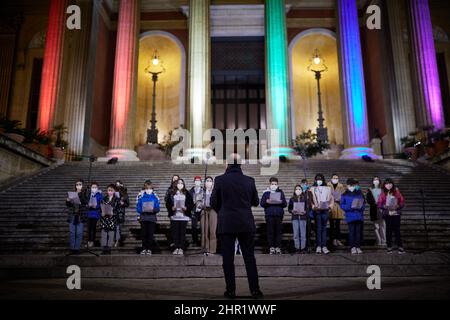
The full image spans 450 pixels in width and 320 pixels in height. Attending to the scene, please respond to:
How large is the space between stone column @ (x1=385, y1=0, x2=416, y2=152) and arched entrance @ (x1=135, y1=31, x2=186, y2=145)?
1185cm

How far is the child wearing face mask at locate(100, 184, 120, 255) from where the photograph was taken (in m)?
7.85

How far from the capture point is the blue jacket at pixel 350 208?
7.76 m

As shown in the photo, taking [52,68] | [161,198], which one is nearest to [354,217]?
[161,198]

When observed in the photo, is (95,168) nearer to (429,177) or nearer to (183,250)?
(183,250)

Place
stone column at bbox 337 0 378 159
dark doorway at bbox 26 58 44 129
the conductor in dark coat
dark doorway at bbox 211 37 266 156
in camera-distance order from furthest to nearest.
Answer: dark doorway at bbox 211 37 266 156 → dark doorway at bbox 26 58 44 129 → stone column at bbox 337 0 378 159 → the conductor in dark coat

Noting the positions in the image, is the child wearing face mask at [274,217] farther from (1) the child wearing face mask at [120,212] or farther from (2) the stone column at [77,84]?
(2) the stone column at [77,84]

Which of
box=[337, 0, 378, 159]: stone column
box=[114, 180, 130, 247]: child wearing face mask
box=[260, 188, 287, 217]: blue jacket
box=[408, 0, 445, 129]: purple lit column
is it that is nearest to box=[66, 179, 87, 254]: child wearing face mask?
box=[114, 180, 130, 247]: child wearing face mask

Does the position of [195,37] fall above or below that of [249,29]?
below

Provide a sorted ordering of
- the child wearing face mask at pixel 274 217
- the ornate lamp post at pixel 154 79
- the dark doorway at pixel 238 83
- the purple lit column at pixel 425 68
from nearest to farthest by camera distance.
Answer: the child wearing face mask at pixel 274 217 < the purple lit column at pixel 425 68 < the ornate lamp post at pixel 154 79 < the dark doorway at pixel 238 83

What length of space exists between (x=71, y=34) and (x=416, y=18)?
56.7 ft

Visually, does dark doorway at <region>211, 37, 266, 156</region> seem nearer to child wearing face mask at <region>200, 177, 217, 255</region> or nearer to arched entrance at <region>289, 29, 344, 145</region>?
arched entrance at <region>289, 29, 344, 145</region>

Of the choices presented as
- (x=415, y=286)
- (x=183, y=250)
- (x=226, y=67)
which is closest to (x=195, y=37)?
(x=226, y=67)

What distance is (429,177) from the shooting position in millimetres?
13266

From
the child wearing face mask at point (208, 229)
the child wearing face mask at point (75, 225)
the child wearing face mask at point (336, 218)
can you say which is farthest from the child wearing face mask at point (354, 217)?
Result: the child wearing face mask at point (75, 225)
